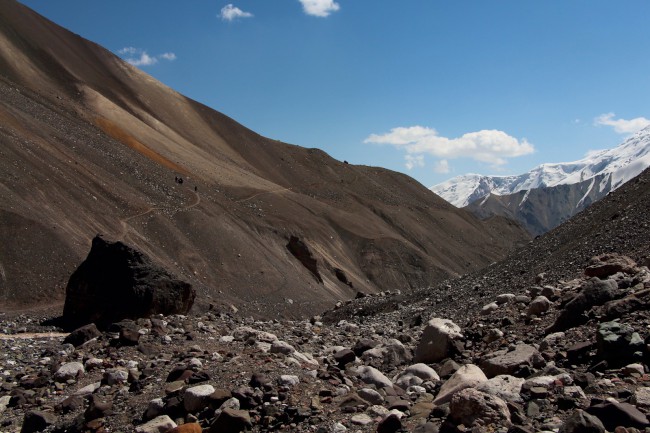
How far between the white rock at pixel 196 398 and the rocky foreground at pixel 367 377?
0.06 ft

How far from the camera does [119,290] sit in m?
18.7

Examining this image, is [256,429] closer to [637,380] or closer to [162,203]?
[637,380]

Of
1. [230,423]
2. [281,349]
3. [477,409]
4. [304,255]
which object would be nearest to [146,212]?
[304,255]

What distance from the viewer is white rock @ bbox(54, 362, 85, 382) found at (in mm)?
10680

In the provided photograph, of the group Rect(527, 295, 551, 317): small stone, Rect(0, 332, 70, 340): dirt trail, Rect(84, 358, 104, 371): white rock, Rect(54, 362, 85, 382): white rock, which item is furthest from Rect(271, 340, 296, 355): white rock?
Rect(0, 332, 70, 340): dirt trail

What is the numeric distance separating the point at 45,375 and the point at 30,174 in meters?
25.6

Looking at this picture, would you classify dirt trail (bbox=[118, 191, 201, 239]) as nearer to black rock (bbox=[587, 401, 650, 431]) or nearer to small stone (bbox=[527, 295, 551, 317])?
small stone (bbox=[527, 295, 551, 317])

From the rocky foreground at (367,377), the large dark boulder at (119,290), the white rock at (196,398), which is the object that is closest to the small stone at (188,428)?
the rocky foreground at (367,377)

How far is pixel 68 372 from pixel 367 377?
569 centimetres

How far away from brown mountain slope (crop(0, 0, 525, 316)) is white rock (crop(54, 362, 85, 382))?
14.7 m

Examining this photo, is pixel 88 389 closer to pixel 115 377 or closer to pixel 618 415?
pixel 115 377

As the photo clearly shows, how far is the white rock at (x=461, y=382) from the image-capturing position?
7988mm

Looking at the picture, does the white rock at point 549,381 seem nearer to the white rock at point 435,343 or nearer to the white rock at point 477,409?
the white rock at point 477,409

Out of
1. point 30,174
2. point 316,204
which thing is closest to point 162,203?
point 30,174
